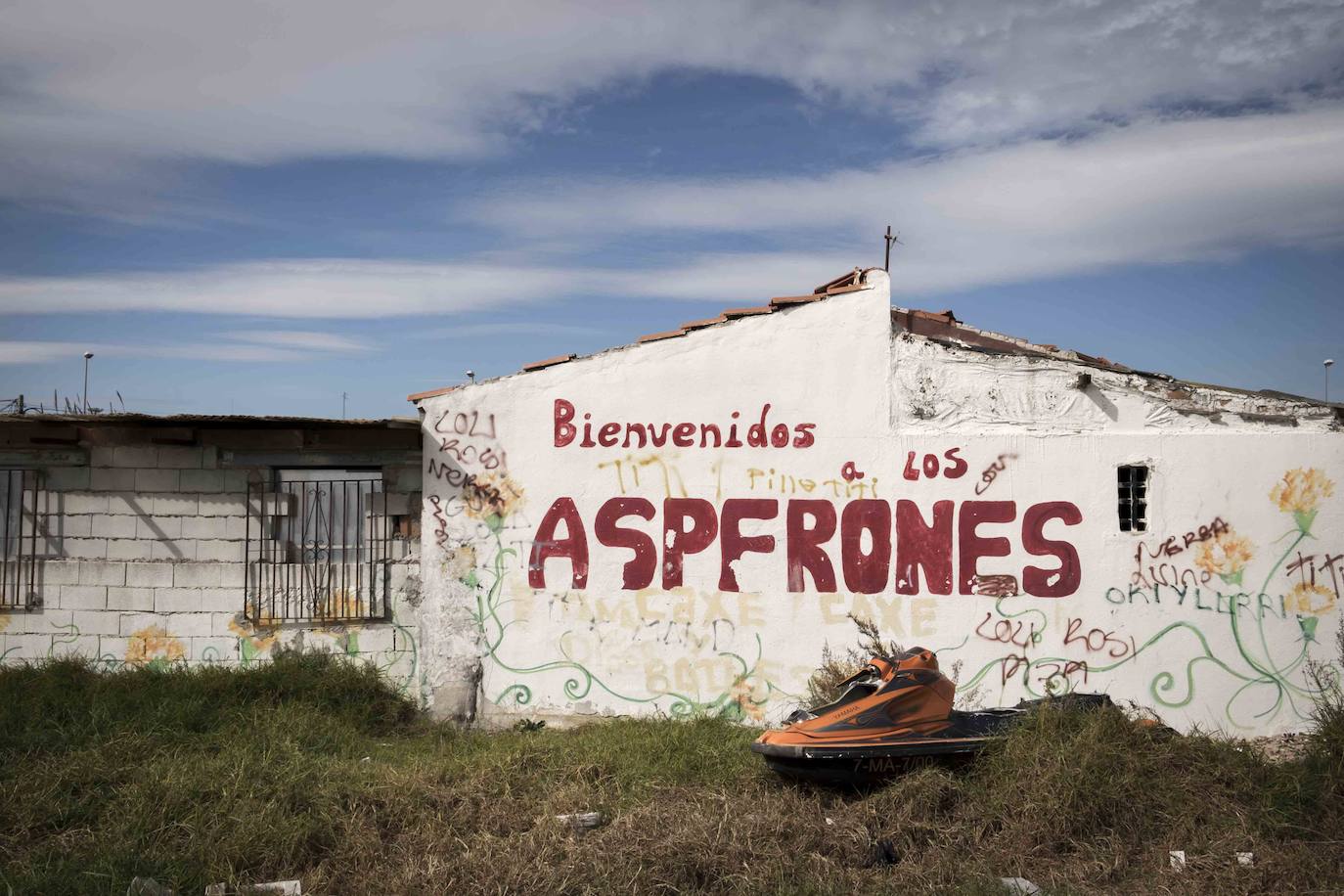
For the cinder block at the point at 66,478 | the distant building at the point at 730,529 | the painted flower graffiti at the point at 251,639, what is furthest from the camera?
the cinder block at the point at 66,478

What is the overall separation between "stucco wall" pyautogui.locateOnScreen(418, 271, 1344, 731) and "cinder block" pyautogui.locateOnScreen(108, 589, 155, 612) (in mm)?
2775

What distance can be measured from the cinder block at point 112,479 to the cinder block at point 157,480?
0.25 ft

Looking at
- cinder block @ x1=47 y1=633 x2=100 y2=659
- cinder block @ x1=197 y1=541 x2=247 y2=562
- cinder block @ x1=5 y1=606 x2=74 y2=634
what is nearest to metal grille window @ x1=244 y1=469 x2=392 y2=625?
cinder block @ x1=197 y1=541 x2=247 y2=562

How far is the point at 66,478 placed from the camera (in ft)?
33.6

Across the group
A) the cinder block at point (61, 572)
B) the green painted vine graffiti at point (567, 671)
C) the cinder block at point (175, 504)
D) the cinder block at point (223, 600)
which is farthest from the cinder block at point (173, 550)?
the green painted vine graffiti at point (567, 671)

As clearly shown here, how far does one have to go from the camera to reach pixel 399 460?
1000 cm

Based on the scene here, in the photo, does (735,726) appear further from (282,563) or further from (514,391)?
(282,563)

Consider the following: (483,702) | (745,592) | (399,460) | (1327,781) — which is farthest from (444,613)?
(1327,781)

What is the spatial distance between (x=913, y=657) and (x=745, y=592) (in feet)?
8.02

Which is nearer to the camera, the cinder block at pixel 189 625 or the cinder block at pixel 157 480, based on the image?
the cinder block at pixel 189 625

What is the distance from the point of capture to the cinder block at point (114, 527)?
1012cm

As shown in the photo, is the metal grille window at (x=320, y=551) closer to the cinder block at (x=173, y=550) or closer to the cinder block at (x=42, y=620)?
the cinder block at (x=173, y=550)

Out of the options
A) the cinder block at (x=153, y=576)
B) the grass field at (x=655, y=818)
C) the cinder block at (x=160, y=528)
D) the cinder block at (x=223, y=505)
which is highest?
the cinder block at (x=223, y=505)

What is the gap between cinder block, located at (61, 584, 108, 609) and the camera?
10.0 metres
